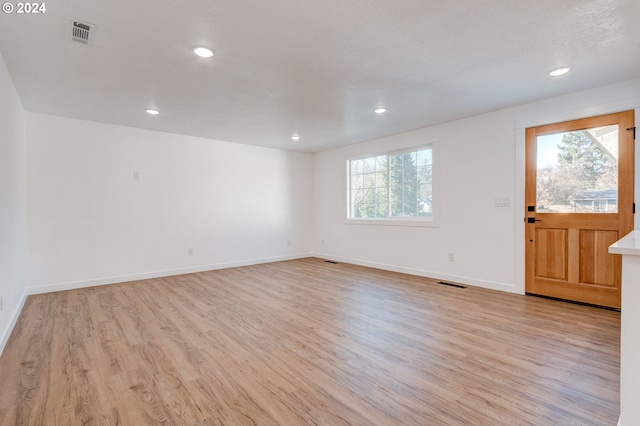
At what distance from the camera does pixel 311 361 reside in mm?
2186

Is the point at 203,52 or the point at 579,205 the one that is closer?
the point at 203,52

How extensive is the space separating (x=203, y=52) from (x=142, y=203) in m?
3.23

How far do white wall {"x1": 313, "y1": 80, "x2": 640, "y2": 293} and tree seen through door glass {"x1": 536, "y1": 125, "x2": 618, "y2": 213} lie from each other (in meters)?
0.21

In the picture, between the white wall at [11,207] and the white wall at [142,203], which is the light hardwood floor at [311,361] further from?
the white wall at [142,203]

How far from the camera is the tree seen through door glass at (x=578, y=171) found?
3.24 metres

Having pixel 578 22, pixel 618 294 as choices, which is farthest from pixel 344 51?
pixel 618 294

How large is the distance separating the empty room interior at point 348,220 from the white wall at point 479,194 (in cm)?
3

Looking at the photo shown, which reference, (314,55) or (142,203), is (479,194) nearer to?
(314,55)

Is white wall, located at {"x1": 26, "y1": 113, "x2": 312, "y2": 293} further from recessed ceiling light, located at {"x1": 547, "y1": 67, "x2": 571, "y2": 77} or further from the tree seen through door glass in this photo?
recessed ceiling light, located at {"x1": 547, "y1": 67, "x2": 571, "y2": 77}

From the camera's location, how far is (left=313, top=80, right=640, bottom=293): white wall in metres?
3.56

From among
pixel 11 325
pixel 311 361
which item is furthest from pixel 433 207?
pixel 11 325

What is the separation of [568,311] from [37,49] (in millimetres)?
5436

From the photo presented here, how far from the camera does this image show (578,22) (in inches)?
82.0

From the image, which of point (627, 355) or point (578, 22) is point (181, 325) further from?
point (578, 22)
